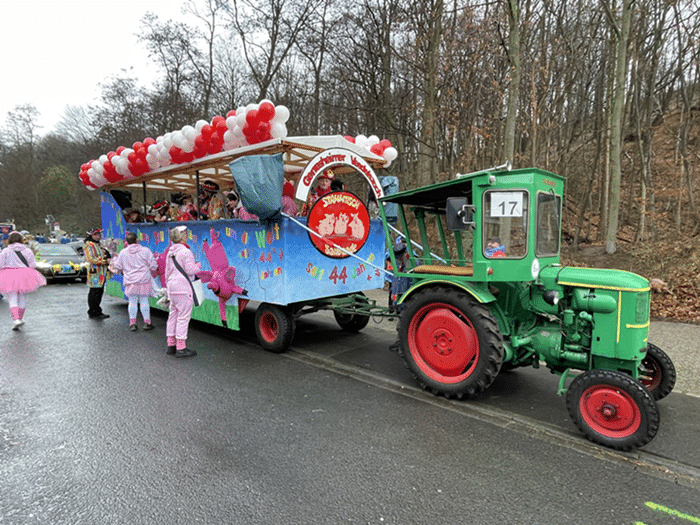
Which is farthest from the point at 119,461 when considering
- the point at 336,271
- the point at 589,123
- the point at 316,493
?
the point at 589,123

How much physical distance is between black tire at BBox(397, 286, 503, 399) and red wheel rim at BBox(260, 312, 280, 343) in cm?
228

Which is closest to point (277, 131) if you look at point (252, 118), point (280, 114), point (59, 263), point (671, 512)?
point (280, 114)

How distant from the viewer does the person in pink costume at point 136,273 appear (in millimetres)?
7227

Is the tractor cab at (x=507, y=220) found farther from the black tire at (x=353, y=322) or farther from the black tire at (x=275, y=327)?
the black tire at (x=353, y=322)

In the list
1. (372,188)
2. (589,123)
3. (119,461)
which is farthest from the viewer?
(589,123)

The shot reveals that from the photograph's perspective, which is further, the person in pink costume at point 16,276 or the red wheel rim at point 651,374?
the person in pink costume at point 16,276

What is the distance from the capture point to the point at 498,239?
3893 millimetres

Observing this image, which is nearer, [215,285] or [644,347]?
[644,347]

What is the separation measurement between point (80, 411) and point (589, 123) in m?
19.5

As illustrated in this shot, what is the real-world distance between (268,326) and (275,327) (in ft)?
0.47

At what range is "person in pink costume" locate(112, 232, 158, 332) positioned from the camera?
285 inches

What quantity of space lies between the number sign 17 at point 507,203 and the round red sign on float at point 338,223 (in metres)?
2.28

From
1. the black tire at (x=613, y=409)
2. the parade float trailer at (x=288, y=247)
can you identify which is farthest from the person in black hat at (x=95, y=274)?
the black tire at (x=613, y=409)

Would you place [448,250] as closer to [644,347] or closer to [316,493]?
[644,347]
